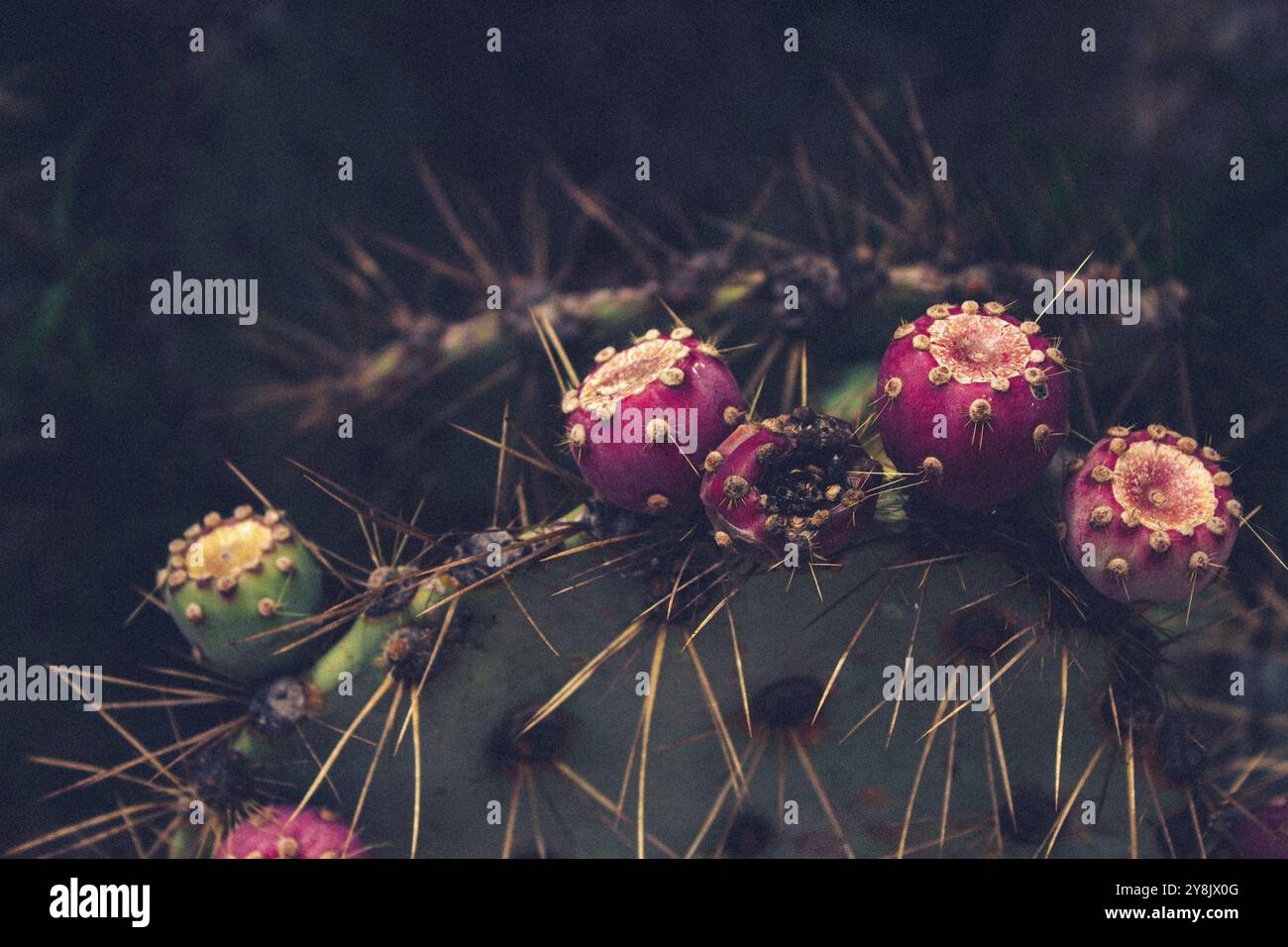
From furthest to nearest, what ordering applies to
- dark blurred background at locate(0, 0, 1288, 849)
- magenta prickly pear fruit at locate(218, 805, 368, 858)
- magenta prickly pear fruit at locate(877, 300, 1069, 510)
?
dark blurred background at locate(0, 0, 1288, 849)
magenta prickly pear fruit at locate(218, 805, 368, 858)
magenta prickly pear fruit at locate(877, 300, 1069, 510)

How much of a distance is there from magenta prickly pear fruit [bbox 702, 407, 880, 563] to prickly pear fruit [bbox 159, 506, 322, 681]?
0.46 meters

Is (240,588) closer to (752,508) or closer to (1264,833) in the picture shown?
(752,508)

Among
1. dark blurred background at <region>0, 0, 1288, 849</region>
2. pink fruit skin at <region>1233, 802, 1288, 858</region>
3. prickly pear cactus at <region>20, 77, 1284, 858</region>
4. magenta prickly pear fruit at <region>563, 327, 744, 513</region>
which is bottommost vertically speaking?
pink fruit skin at <region>1233, 802, 1288, 858</region>

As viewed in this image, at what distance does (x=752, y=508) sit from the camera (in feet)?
3.24

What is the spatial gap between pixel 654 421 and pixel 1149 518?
424 millimetres

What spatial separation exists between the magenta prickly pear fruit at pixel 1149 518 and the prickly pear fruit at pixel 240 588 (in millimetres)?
747

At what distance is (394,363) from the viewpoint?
1.48 metres

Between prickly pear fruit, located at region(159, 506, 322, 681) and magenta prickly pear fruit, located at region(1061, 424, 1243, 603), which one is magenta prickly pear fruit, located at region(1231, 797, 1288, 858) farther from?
prickly pear fruit, located at region(159, 506, 322, 681)

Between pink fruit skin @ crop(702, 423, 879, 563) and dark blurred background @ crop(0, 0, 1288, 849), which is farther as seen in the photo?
dark blurred background @ crop(0, 0, 1288, 849)

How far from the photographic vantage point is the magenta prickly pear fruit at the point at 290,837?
45.3 inches

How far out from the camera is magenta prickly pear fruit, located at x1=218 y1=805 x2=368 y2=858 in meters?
1.15

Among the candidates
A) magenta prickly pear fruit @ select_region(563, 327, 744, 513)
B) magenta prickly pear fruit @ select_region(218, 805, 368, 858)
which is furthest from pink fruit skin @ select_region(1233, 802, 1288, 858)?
magenta prickly pear fruit @ select_region(218, 805, 368, 858)

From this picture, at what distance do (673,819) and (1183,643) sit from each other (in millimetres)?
614

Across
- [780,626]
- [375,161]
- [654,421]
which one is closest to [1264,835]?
[780,626]
